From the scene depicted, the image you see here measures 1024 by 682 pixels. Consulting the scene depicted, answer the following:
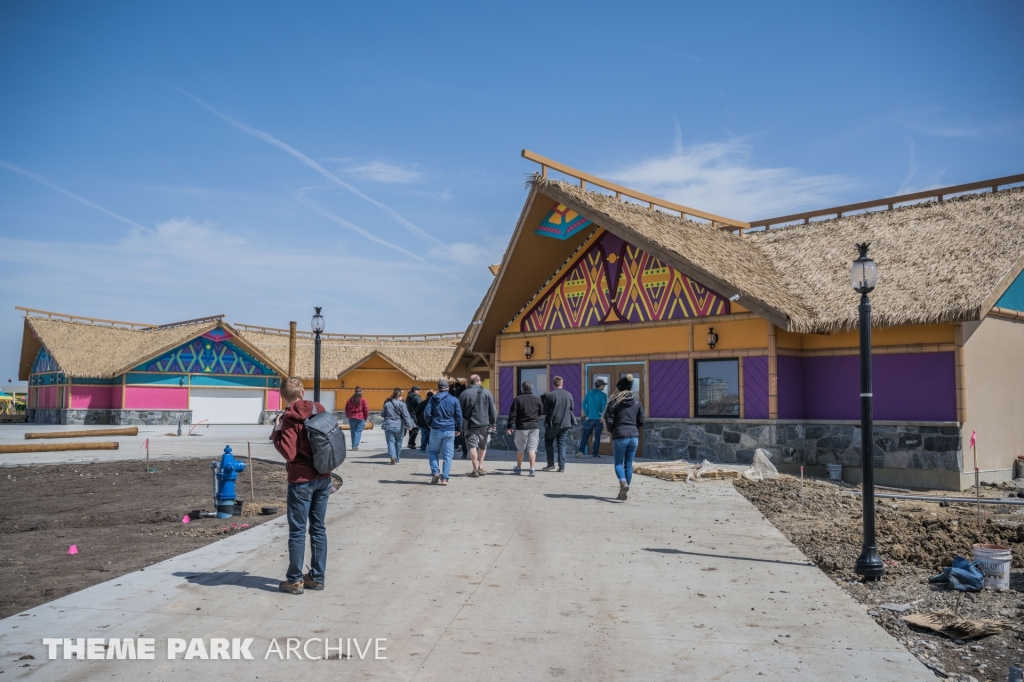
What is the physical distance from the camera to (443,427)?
12.7 m

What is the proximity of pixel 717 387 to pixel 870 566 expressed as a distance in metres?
9.71

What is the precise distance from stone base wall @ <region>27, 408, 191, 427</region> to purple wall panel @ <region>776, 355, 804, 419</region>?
32787mm

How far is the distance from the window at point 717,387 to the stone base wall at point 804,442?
278 mm

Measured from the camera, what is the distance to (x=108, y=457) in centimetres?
1977

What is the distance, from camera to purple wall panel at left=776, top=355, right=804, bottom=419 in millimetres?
15758

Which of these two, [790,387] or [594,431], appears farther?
[594,431]

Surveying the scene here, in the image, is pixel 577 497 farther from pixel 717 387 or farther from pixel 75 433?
pixel 75 433

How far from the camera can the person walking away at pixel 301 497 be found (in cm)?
638

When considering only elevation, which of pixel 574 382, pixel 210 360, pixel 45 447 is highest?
pixel 210 360

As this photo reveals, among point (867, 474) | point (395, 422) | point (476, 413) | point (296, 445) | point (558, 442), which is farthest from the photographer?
point (395, 422)

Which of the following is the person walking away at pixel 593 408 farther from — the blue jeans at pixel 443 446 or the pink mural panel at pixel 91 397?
the pink mural panel at pixel 91 397

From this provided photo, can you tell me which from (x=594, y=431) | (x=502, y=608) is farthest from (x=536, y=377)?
(x=502, y=608)

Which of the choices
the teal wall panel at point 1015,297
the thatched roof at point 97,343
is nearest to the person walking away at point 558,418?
the teal wall panel at point 1015,297

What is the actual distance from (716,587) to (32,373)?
50313 millimetres
